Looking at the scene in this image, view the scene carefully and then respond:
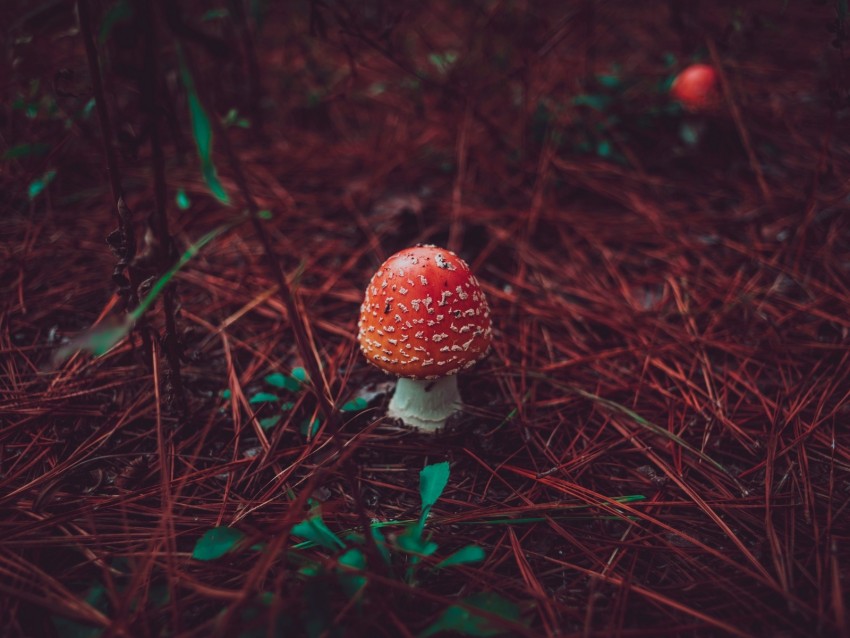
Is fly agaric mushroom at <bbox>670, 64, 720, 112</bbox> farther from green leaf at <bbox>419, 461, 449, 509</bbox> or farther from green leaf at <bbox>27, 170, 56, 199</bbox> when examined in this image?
green leaf at <bbox>27, 170, 56, 199</bbox>

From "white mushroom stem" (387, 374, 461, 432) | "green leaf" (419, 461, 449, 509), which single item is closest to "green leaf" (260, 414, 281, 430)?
"white mushroom stem" (387, 374, 461, 432)

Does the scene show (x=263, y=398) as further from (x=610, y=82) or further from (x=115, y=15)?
(x=610, y=82)

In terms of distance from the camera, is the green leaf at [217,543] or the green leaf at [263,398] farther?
the green leaf at [263,398]

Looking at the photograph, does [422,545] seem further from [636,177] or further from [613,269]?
[636,177]

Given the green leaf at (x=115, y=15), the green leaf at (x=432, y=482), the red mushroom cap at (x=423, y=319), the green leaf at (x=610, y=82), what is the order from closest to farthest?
the green leaf at (x=115, y=15), the green leaf at (x=432, y=482), the red mushroom cap at (x=423, y=319), the green leaf at (x=610, y=82)

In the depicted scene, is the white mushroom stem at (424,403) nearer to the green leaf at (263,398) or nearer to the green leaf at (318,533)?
the green leaf at (263,398)

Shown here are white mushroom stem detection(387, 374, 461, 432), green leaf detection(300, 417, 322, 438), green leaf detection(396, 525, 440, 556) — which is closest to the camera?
green leaf detection(396, 525, 440, 556)

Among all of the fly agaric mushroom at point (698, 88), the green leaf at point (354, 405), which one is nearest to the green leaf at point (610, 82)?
the fly agaric mushroom at point (698, 88)
